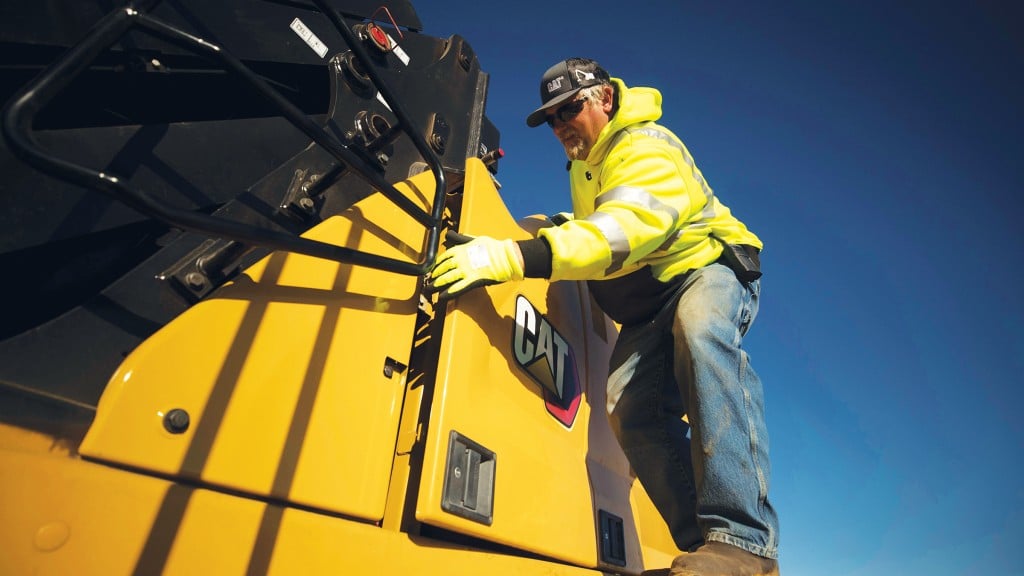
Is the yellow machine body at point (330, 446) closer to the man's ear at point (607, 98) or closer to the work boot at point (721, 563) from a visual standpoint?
the work boot at point (721, 563)

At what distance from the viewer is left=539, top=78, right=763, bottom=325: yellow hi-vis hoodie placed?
4.38ft

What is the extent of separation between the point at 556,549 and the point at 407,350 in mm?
656

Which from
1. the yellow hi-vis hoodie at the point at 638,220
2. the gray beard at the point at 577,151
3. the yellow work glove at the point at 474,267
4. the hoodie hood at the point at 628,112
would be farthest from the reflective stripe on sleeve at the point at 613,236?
the gray beard at the point at 577,151

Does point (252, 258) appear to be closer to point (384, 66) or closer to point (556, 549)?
point (384, 66)

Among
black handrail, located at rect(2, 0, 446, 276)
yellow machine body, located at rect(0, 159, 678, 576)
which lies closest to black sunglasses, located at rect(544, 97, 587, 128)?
yellow machine body, located at rect(0, 159, 678, 576)

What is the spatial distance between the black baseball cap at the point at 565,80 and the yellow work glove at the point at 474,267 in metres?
0.94

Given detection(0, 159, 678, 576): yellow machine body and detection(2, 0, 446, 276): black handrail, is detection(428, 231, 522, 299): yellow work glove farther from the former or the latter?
detection(2, 0, 446, 276): black handrail

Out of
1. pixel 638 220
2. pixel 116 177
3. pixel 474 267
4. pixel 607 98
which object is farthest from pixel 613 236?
pixel 116 177

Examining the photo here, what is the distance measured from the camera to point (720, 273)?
162 cm

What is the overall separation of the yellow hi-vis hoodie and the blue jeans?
0.30ft

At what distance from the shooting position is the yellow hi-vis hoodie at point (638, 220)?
4.38 feet

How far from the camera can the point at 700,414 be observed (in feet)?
4.44

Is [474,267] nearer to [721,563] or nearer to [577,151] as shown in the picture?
[721,563]

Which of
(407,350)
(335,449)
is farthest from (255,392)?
(407,350)
